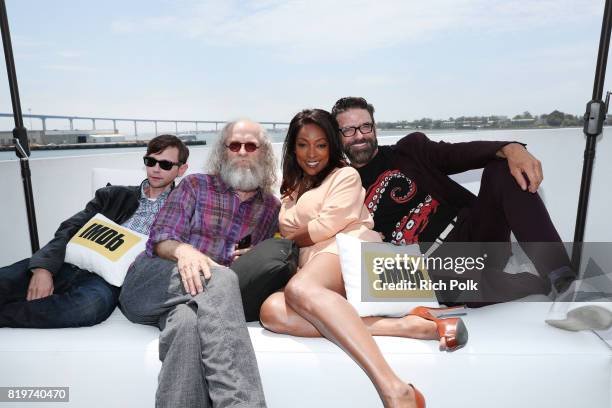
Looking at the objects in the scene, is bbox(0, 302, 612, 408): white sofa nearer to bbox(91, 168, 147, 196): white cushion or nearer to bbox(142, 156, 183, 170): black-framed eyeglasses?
bbox(142, 156, 183, 170): black-framed eyeglasses

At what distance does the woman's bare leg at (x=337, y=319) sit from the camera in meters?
1.37

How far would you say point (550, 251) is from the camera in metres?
1.72

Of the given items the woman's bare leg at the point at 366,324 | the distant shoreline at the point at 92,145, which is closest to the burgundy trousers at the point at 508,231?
the woman's bare leg at the point at 366,324

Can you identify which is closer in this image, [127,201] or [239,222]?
[239,222]

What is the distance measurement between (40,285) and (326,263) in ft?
4.17

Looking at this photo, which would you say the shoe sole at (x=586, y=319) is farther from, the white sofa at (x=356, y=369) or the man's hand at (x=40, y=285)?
the man's hand at (x=40, y=285)

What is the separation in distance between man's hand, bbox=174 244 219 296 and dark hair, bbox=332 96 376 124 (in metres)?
1.11

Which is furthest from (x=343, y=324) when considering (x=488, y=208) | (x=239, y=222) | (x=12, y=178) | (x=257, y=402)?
(x=12, y=178)

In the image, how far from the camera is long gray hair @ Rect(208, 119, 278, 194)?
2.20 metres

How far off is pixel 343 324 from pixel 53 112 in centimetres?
347

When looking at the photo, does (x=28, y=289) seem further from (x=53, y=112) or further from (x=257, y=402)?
(x=53, y=112)

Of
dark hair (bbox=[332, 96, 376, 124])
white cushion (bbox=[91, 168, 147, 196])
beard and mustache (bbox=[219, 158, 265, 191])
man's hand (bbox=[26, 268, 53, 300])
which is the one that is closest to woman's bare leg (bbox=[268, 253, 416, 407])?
beard and mustache (bbox=[219, 158, 265, 191])

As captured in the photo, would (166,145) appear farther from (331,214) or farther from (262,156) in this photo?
(331,214)

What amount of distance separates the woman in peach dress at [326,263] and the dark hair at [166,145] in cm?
57
